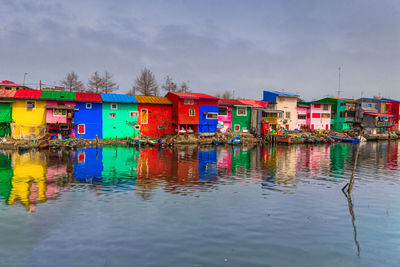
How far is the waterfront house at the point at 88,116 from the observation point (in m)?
51.5

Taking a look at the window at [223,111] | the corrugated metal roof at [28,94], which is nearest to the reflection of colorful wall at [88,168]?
the corrugated metal roof at [28,94]

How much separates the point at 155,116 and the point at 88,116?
12764mm

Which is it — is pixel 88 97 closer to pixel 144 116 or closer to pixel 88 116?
pixel 88 116

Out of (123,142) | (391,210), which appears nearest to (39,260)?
(391,210)

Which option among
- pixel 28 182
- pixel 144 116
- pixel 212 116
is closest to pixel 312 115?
pixel 212 116

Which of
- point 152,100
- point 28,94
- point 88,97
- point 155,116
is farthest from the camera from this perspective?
point 152,100

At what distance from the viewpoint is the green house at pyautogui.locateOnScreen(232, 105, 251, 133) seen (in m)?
67.1

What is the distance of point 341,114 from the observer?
272 feet

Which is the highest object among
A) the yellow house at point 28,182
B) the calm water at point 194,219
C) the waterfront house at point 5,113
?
the waterfront house at point 5,113

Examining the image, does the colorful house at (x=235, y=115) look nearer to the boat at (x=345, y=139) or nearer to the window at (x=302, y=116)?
the window at (x=302, y=116)

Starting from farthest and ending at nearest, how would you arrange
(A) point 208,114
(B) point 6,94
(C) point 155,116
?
(A) point 208,114, (C) point 155,116, (B) point 6,94

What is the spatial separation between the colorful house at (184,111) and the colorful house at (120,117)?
25.5 feet

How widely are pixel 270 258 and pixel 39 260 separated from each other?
879cm

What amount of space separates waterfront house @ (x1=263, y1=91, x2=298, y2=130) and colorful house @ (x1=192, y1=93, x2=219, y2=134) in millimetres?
19246
